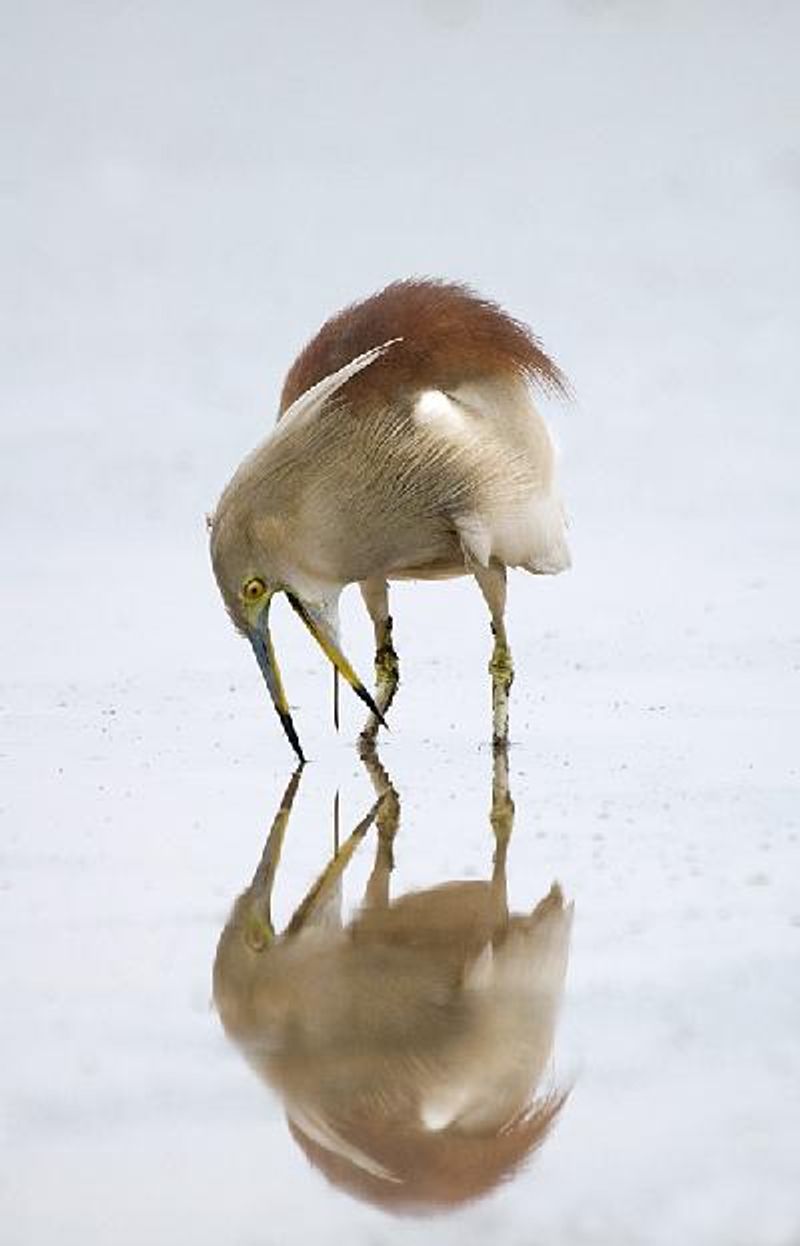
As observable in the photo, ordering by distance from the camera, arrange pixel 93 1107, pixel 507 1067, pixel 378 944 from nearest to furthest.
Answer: pixel 93 1107, pixel 507 1067, pixel 378 944

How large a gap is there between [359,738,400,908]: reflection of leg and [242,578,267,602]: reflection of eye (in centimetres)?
54

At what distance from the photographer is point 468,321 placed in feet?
22.4

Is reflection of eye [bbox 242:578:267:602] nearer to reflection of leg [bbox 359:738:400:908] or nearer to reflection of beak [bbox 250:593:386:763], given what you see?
reflection of beak [bbox 250:593:386:763]

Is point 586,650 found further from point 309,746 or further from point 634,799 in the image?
point 634,799

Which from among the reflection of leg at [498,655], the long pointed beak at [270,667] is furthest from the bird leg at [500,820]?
the long pointed beak at [270,667]

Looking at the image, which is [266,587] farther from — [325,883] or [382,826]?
[325,883]

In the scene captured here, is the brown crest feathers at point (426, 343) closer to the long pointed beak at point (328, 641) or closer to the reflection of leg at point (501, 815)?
the long pointed beak at point (328, 641)

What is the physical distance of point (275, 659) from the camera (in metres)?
6.54

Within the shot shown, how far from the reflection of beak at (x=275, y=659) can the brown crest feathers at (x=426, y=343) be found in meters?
0.60

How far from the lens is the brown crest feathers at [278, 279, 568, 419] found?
6.62 meters

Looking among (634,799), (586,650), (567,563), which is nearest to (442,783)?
(634,799)

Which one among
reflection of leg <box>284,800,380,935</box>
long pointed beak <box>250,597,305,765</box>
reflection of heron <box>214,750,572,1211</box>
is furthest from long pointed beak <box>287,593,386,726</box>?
reflection of heron <box>214,750,572,1211</box>

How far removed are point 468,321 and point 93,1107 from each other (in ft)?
12.4

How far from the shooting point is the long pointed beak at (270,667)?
6535mm
